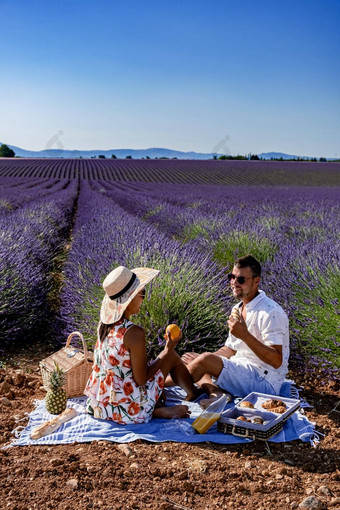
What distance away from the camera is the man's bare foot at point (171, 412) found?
120 inches

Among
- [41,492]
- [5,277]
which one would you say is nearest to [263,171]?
[5,277]

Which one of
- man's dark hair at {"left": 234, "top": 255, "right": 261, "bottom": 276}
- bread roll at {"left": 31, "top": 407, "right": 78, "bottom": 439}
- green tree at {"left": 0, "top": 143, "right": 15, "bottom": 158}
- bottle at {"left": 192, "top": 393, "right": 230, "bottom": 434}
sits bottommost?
bread roll at {"left": 31, "top": 407, "right": 78, "bottom": 439}

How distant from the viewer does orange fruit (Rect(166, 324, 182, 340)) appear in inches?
117

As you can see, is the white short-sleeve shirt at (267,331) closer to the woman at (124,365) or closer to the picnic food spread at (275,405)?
the picnic food spread at (275,405)

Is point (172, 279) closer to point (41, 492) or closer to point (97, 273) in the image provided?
point (97, 273)

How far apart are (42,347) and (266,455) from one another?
2.59 metres

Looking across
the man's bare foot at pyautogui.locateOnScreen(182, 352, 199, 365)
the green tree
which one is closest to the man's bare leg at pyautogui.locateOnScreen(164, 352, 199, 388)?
the man's bare foot at pyautogui.locateOnScreen(182, 352, 199, 365)

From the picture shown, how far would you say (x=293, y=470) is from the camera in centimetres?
250

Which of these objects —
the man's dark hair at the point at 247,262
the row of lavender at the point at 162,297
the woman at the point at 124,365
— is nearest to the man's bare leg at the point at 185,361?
the row of lavender at the point at 162,297

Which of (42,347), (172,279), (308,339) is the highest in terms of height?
(172,279)

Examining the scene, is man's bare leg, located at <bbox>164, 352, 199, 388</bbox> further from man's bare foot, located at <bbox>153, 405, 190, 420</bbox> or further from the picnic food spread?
the picnic food spread

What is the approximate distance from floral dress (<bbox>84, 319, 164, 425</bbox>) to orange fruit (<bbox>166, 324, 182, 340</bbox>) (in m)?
0.22

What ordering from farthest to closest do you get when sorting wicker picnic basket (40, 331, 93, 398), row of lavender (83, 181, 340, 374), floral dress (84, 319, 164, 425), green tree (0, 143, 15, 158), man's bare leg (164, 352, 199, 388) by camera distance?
green tree (0, 143, 15, 158) < row of lavender (83, 181, 340, 374) < man's bare leg (164, 352, 199, 388) < wicker picnic basket (40, 331, 93, 398) < floral dress (84, 319, 164, 425)

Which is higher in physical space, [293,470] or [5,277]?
[5,277]
